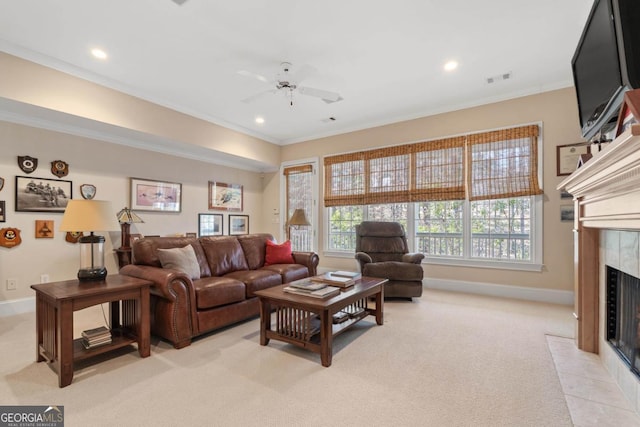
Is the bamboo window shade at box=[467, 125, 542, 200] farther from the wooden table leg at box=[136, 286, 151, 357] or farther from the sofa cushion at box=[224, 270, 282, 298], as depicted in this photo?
the wooden table leg at box=[136, 286, 151, 357]

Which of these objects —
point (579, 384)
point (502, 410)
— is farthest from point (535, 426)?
point (579, 384)

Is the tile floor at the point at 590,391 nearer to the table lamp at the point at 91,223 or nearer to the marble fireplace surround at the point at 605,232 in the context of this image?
the marble fireplace surround at the point at 605,232

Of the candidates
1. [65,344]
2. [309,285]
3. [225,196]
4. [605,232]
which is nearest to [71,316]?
[65,344]

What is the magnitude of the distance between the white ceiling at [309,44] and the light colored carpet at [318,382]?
2.83m

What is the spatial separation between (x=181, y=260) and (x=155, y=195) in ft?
7.45

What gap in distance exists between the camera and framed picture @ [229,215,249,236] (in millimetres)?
5906

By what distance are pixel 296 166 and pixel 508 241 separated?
4.01m

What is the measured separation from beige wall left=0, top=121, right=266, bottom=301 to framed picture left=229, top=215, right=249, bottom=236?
2.18 feet

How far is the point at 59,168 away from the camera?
3691 millimetres

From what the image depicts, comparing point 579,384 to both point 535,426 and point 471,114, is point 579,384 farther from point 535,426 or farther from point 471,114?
point 471,114

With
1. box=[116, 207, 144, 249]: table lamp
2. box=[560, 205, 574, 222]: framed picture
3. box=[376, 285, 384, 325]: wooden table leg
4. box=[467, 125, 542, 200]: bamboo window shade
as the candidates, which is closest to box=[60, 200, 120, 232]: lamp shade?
box=[116, 207, 144, 249]: table lamp

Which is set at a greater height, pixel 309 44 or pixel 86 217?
pixel 309 44

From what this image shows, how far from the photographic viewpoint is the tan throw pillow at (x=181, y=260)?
2.85 meters

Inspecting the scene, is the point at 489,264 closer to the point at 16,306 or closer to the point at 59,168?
the point at 59,168
